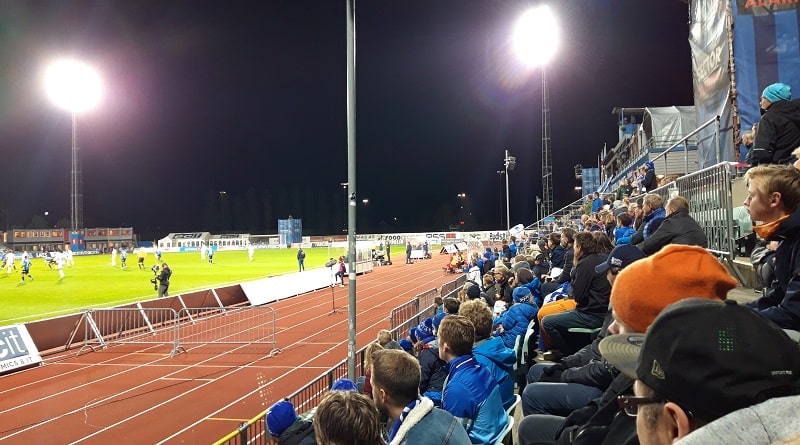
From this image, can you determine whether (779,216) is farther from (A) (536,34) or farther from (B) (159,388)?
(A) (536,34)

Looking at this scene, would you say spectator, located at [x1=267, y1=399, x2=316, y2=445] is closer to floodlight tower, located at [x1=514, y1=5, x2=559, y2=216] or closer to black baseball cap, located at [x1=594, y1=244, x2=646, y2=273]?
black baseball cap, located at [x1=594, y1=244, x2=646, y2=273]

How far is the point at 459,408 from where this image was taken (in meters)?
3.69

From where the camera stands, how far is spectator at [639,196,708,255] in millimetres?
5527

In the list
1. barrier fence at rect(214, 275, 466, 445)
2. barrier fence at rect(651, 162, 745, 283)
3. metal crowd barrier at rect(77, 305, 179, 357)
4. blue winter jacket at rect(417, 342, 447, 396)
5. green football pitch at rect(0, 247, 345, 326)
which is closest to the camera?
blue winter jacket at rect(417, 342, 447, 396)

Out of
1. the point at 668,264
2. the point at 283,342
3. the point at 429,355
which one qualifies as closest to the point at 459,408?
the point at 429,355

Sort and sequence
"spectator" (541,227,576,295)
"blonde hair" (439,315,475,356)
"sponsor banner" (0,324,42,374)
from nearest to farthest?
"blonde hair" (439,315,475,356) < "spectator" (541,227,576,295) < "sponsor banner" (0,324,42,374)

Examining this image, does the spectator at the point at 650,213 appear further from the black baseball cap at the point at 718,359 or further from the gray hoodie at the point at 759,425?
the gray hoodie at the point at 759,425

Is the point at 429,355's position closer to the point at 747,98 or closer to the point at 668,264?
the point at 668,264

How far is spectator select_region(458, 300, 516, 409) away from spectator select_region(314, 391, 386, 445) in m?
2.24

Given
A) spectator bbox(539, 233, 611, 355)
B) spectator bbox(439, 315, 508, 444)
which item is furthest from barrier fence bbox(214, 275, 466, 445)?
spectator bbox(539, 233, 611, 355)

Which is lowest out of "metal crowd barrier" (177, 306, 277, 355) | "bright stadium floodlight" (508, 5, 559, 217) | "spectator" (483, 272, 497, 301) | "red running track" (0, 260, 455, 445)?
"red running track" (0, 260, 455, 445)

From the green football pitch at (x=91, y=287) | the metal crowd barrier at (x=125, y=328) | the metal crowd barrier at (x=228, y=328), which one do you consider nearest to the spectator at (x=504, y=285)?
the metal crowd barrier at (x=228, y=328)

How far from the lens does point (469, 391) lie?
146 inches

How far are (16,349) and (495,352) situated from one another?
1581 cm
